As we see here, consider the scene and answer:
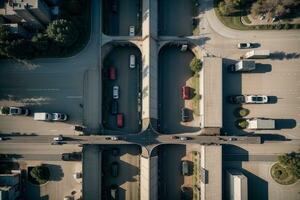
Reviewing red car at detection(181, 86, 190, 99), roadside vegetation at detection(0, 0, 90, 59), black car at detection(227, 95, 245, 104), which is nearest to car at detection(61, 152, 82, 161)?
roadside vegetation at detection(0, 0, 90, 59)

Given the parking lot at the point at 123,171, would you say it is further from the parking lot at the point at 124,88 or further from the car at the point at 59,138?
the car at the point at 59,138

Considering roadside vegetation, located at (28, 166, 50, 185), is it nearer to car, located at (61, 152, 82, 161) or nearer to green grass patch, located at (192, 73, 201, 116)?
car, located at (61, 152, 82, 161)

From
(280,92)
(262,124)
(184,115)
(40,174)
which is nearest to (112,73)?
(184,115)

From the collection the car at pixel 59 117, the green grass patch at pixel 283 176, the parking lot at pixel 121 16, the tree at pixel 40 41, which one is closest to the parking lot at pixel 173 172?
the green grass patch at pixel 283 176

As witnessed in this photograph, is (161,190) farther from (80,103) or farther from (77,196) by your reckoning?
(80,103)

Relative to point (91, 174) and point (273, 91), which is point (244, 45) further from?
point (91, 174)

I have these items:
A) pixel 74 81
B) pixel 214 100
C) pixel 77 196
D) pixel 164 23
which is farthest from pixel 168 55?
pixel 77 196
